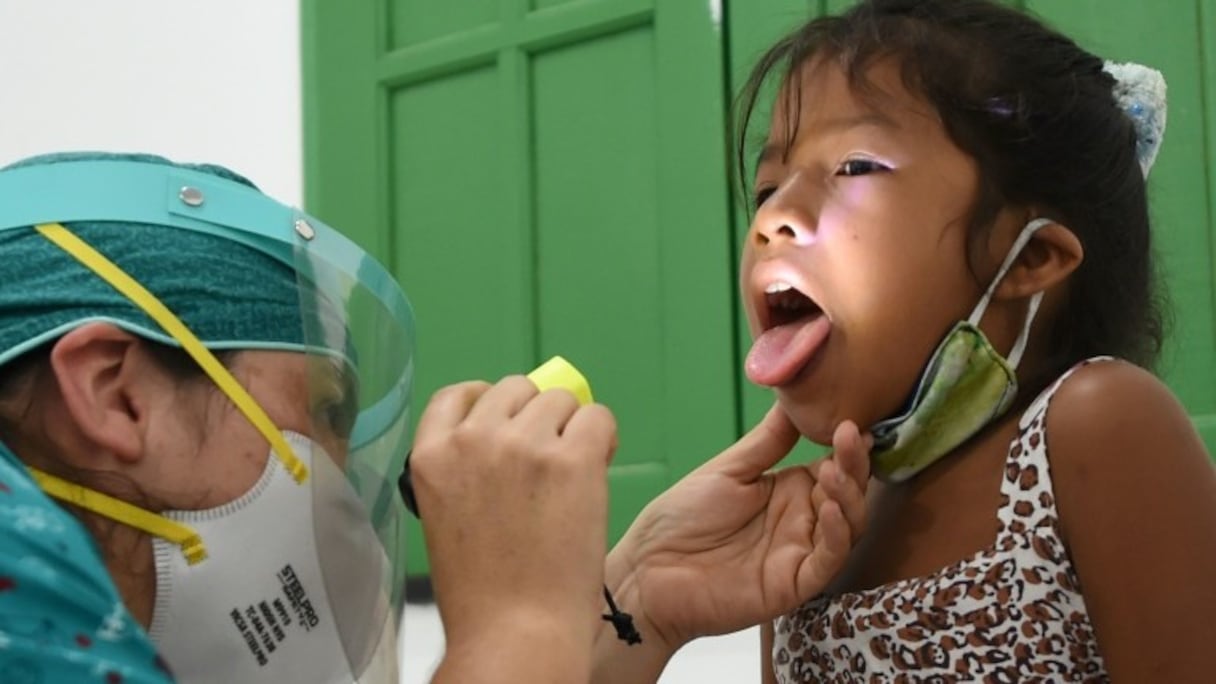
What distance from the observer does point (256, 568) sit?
935mm

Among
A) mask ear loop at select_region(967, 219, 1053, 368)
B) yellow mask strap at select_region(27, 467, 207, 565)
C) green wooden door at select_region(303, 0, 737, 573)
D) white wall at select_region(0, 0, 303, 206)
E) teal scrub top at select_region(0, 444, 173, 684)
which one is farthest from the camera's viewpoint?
white wall at select_region(0, 0, 303, 206)

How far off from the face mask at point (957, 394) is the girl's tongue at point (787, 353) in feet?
0.27

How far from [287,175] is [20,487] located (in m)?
1.93

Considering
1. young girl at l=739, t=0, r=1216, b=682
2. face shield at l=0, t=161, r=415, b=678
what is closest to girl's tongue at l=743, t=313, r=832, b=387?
young girl at l=739, t=0, r=1216, b=682

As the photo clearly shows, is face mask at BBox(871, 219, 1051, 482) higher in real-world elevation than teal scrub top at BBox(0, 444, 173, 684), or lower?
higher

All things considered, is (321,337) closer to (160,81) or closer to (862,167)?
(862,167)

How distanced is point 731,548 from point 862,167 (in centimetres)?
32

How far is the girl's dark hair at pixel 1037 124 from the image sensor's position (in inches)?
43.8

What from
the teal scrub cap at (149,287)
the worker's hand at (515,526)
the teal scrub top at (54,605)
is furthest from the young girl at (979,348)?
the teal scrub top at (54,605)

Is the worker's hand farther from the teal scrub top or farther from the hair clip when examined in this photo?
the hair clip

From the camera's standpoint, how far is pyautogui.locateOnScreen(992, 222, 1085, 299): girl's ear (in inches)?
43.3

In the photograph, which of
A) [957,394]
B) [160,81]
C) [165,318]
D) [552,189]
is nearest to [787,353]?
[957,394]

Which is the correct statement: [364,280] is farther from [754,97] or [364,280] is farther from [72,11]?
[72,11]

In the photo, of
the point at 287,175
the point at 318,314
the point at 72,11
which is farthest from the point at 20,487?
the point at 72,11
